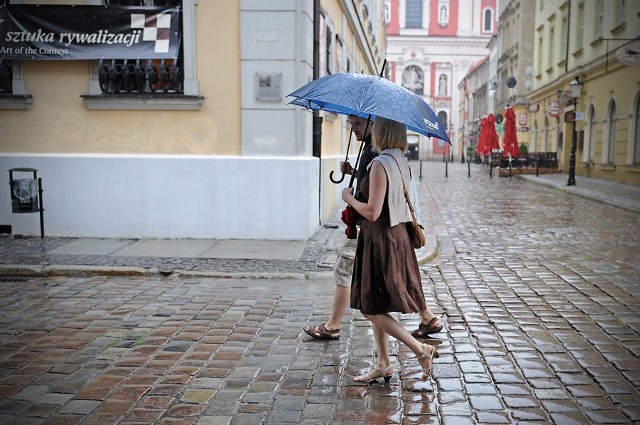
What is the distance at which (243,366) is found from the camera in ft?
14.2

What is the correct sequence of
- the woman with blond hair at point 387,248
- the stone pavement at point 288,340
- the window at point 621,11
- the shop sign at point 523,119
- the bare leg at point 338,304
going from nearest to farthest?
the stone pavement at point 288,340 < the woman with blond hair at point 387,248 < the bare leg at point 338,304 < the window at point 621,11 < the shop sign at point 523,119

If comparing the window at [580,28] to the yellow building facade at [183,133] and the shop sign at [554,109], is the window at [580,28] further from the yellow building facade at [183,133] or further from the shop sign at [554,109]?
the yellow building facade at [183,133]

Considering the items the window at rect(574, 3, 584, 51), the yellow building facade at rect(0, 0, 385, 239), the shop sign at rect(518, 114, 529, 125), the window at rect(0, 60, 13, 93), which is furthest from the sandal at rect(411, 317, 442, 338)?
the shop sign at rect(518, 114, 529, 125)

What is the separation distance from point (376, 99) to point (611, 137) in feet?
75.2

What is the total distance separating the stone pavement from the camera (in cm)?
366

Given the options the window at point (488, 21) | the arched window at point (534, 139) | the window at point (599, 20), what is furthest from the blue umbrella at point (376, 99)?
the window at point (488, 21)

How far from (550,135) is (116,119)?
3041 cm

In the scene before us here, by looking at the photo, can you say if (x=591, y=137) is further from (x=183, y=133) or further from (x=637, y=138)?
(x=183, y=133)

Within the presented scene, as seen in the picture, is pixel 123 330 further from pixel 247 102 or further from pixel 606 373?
pixel 247 102

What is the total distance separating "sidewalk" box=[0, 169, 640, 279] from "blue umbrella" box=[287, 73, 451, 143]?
3.20 metres

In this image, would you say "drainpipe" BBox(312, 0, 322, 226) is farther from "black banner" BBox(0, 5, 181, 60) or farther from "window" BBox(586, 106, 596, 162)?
"window" BBox(586, 106, 596, 162)

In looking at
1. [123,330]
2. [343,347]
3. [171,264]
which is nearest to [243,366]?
[343,347]

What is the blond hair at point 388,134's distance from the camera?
3.87 meters

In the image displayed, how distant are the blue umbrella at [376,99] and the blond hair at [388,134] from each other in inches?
3.1
